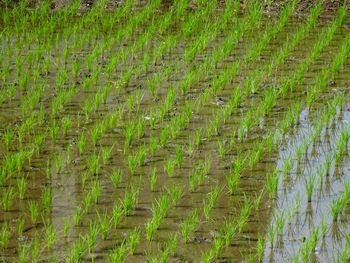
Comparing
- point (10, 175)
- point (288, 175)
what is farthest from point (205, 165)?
point (10, 175)

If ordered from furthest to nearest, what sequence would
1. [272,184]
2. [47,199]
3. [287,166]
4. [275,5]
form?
[275,5] → [287,166] → [272,184] → [47,199]

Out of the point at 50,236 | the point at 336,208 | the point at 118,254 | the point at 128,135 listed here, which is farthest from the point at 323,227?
the point at 128,135

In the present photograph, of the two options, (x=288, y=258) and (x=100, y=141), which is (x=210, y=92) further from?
(x=288, y=258)

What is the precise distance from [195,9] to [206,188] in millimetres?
4849

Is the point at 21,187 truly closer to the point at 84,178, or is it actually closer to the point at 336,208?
the point at 84,178

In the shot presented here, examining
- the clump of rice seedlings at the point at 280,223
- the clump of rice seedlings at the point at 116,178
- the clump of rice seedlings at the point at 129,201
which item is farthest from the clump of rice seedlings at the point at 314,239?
the clump of rice seedlings at the point at 116,178

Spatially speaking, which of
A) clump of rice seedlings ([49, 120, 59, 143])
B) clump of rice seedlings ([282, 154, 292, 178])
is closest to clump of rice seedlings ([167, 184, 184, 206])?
clump of rice seedlings ([282, 154, 292, 178])

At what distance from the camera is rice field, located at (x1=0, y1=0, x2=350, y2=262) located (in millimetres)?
4484

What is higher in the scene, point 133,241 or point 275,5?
point 275,5

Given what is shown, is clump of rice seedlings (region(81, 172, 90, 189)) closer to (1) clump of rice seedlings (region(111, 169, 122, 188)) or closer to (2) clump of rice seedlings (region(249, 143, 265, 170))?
(1) clump of rice seedlings (region(111, 169, 122, 188))

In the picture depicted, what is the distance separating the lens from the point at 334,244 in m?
4.48

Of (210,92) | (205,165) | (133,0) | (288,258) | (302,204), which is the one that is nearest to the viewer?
(288,258)

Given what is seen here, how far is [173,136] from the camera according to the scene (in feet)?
19.2

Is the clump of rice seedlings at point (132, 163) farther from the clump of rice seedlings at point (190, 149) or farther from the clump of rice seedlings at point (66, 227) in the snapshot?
the clump of rice seedlings at point (66, 227)
